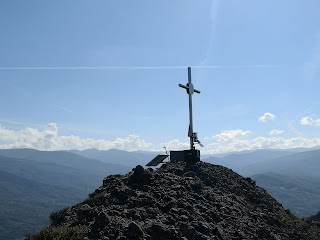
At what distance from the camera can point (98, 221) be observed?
1445cm

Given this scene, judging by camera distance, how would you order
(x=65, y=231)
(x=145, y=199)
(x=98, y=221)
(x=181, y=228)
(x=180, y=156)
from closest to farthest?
(x=65, y=231) → (x=98, y=221) → (x=181, y=228) → (x=145, y=199) → (x=180, y=156)

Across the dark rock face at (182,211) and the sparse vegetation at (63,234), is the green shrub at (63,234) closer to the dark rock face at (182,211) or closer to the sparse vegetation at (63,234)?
the sparse vegetation at (63,234)

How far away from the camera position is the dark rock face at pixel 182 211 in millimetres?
14680

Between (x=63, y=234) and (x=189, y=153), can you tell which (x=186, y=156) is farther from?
(x=63, y=234)

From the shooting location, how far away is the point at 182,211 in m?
17.3

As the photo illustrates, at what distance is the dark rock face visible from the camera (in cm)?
1468

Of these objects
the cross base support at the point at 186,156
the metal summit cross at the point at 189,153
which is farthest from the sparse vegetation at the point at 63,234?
the cross base support at the point at 186,156

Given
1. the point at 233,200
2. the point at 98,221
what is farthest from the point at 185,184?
the point at 98,221

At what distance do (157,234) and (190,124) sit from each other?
52.8ft

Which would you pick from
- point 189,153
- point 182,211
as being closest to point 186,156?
point 189,153

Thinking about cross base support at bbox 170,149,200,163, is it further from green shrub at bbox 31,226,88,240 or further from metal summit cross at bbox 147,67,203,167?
green shrub at bbox 31,226,88,240

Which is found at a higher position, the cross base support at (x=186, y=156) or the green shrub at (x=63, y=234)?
the cross base support at (x=186, y=156)

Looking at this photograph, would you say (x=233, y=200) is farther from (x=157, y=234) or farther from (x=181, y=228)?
(x=157, y=234)

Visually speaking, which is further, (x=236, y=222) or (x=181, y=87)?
(x=181, y=87)
